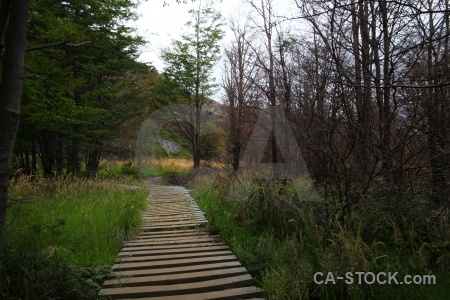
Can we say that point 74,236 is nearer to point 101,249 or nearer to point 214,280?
point 101,249

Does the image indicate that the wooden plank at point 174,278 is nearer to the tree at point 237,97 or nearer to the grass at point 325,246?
the grass at point 325,246

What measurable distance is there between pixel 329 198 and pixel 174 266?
86.0 inches

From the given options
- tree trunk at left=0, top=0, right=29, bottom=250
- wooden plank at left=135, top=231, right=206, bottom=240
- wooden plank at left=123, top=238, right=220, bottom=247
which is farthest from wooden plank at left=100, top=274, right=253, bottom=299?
wooden plank at left=135, top=231, right=206, bottom=240

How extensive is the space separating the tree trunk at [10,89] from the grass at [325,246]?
93.8 inches

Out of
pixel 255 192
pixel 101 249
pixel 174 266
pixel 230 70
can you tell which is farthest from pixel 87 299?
pixel 230 70

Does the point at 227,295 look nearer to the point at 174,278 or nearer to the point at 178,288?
the point at 178,288

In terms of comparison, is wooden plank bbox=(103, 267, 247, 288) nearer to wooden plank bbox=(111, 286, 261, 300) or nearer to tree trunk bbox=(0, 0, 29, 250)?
wooden plank bbox=(111, 286, 261, 300)

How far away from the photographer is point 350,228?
10.6 feet

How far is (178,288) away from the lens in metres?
2.61

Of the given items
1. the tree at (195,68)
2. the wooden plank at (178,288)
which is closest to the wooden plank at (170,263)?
the wooden plank at (178,288)

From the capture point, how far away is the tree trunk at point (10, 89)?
2.28m

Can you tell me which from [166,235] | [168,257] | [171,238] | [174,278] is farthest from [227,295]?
[166,235]

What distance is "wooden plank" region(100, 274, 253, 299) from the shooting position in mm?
2520

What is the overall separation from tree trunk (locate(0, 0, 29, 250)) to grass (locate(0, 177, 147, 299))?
419 mm
